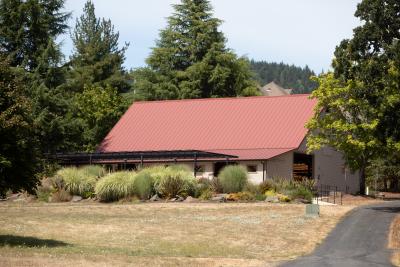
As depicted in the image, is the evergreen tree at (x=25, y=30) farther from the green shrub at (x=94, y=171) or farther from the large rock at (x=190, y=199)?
the large rock at (x=190, y=199)

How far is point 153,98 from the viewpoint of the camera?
7194 cm

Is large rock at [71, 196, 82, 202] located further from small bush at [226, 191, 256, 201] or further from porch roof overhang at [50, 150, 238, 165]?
small bush at [226, 191, 256, 201]

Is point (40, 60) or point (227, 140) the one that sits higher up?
point (40, 60)

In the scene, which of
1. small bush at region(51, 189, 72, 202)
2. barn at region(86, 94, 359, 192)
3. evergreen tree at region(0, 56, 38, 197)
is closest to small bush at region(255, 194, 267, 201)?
barn at region(86, 94, 359, 192)

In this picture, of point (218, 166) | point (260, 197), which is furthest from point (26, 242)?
point (218, 166)

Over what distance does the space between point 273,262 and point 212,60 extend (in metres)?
52.4

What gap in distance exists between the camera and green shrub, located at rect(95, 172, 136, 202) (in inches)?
1558

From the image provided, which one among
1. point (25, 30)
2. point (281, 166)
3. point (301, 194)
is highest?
point (25, 30)

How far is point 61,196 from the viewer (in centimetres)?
4088

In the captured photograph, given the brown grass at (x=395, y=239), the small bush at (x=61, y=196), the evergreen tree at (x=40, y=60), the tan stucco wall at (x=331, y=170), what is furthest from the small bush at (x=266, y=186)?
the evergreen tree at (x=40, y=60)

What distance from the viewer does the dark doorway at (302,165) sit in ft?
162

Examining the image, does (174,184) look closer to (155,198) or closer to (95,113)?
(155,198)

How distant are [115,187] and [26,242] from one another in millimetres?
16738

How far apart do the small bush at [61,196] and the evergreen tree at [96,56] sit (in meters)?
30.1
